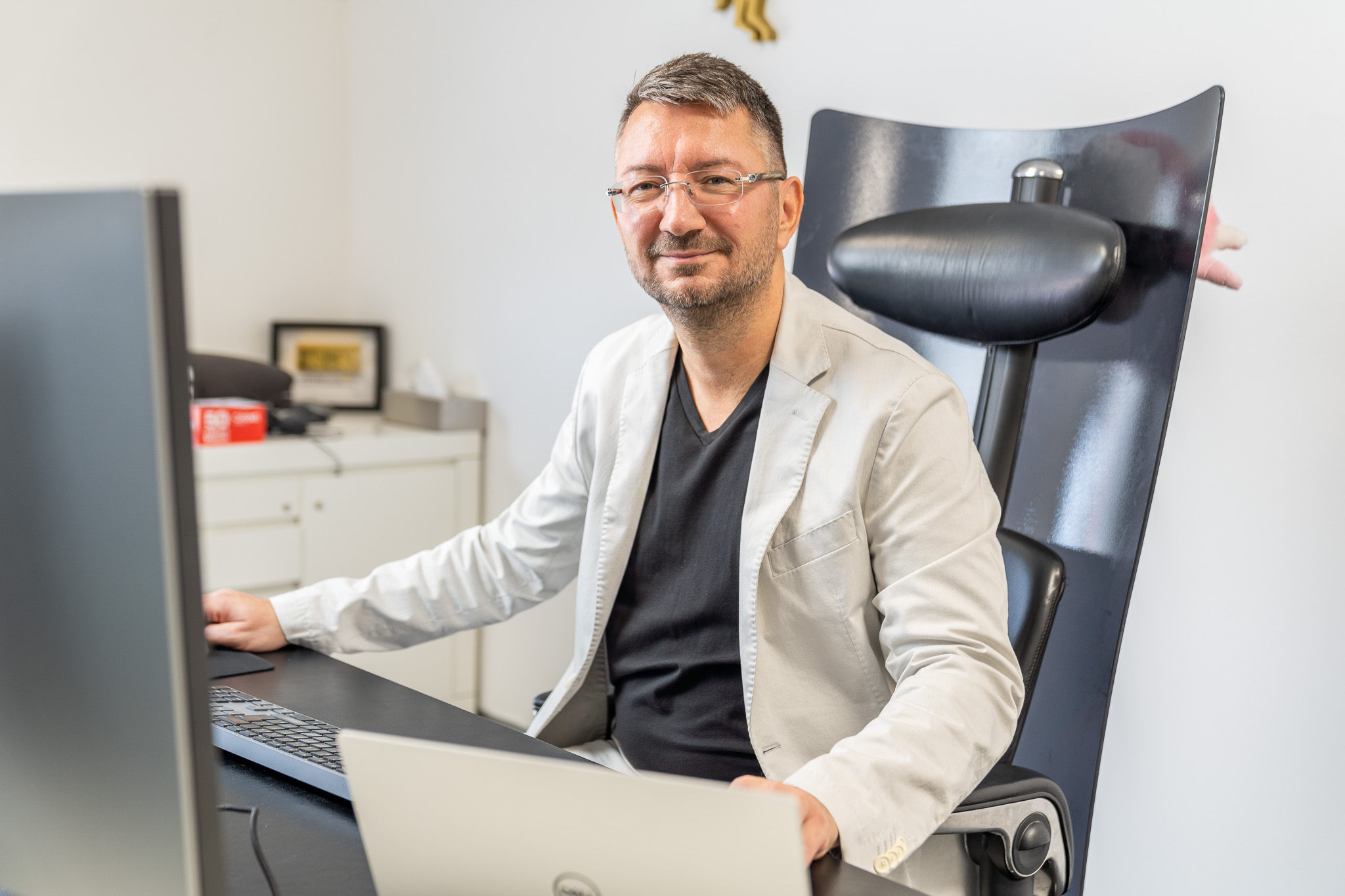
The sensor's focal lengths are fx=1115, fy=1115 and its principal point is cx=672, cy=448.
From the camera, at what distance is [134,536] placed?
442 millimetres

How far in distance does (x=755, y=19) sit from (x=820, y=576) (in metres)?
1.49

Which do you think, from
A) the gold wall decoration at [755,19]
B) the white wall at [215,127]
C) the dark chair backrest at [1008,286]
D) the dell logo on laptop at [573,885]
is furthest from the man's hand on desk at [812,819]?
the white wall at [215,127]

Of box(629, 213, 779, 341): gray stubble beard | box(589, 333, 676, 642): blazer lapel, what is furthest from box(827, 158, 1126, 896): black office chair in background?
box(589, 333, 676, 642): blazer lapel

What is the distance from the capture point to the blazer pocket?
3.87 feet

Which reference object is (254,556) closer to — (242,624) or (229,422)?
(229,422)

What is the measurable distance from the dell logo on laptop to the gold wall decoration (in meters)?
2.01

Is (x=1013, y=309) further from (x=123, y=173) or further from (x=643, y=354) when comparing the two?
(x=123, y=173)

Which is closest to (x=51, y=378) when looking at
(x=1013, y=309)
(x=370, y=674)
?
(x=370, y=674)

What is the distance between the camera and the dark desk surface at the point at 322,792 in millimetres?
→ 758

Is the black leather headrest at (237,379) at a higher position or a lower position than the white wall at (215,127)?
lower

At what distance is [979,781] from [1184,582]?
0.98 metres

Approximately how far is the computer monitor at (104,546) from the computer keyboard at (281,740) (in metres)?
0.36

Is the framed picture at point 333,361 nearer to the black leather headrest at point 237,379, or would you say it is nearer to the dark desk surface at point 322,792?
the black leather headrest at point 237,379

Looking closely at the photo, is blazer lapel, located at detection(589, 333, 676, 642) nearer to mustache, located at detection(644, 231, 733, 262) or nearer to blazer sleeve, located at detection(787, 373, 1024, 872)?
mustache, located at detection(644, 231, 733, 262)
